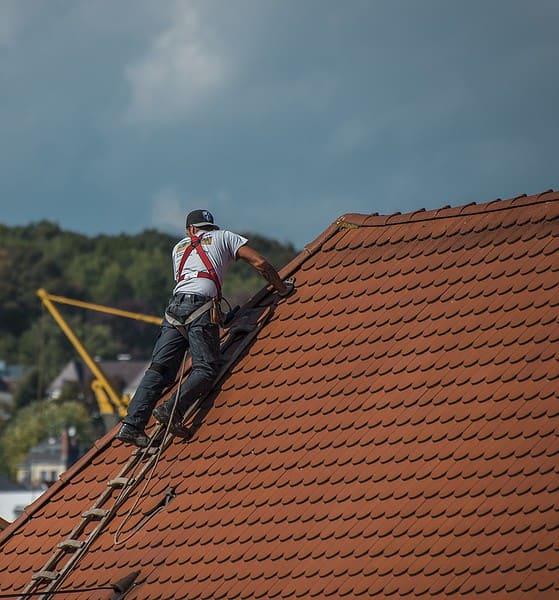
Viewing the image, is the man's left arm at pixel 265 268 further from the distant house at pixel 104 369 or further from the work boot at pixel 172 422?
the distant house at pixel 104 369

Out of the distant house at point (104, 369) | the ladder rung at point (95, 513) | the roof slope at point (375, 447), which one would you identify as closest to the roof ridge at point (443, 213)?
the roof slope at point (375, 447)

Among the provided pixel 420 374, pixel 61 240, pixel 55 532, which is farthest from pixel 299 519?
pixel 61 240

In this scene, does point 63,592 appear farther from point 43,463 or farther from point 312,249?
point 43,463

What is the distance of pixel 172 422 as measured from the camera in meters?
12.9

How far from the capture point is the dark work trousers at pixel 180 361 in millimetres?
13195

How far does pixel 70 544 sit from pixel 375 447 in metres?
2.64

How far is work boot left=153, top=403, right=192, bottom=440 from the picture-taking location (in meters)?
13.0

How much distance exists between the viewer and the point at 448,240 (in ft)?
43.6

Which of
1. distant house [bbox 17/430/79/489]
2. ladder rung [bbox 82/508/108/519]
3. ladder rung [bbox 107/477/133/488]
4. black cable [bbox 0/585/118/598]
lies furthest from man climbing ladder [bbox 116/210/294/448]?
distant house [bbox 17/430/79/489]

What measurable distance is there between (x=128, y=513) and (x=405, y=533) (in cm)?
265

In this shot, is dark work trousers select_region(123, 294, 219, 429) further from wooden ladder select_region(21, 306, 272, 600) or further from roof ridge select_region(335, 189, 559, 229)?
roof ridge select_region(335, 189, 559, 229)

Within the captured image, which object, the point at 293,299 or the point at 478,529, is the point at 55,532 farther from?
the point at 478,529

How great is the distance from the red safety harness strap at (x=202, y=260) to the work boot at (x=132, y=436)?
1.41m

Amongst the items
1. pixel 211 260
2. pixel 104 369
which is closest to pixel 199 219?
pixel 211 260
